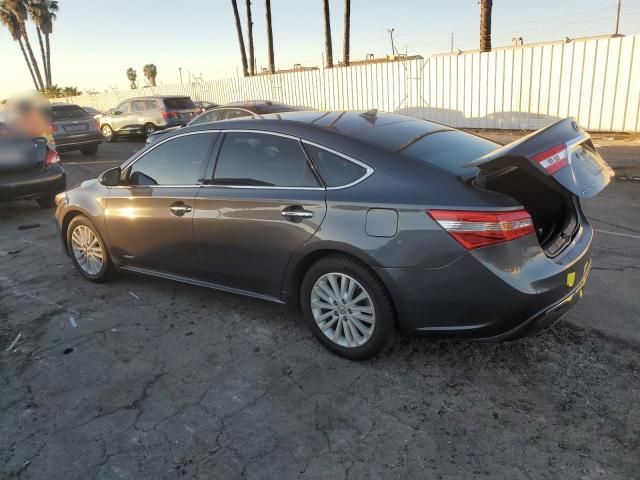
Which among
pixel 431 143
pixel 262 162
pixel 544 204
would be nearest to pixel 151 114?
pixel 262 162

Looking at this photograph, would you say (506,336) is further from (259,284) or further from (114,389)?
(114,389)

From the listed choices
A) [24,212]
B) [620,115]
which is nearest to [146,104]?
[24,212]

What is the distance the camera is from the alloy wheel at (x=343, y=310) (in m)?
3.12

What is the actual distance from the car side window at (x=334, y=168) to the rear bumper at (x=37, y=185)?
244 inches

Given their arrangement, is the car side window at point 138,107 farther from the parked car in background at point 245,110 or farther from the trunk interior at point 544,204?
the trunk interior at point 544,204

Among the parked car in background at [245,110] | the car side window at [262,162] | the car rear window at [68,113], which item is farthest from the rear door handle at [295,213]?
the car rear window at [68,113]

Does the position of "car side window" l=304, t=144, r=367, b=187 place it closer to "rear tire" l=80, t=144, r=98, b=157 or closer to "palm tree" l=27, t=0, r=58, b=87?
"rear tire" l=80, t=144, r=98, b=157

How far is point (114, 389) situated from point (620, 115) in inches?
526

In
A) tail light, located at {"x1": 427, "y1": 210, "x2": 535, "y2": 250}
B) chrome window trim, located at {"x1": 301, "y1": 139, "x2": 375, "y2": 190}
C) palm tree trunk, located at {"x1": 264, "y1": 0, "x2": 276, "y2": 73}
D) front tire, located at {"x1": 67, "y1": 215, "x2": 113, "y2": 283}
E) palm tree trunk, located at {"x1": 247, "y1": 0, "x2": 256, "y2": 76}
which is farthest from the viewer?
palm tree trunk, located at {"x1": 247, "y1": 0, "x2": 256, "y2": 76}

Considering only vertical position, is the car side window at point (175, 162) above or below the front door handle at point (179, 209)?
above

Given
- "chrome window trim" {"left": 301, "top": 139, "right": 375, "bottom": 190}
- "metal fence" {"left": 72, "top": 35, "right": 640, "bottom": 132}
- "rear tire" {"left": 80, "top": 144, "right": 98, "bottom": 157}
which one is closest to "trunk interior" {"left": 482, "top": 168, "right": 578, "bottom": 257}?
"chrome window trim" {"left": 301, "top": 139, "right": 375, "bottom": 190}

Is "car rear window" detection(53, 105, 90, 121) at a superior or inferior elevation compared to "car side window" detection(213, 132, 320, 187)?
superior

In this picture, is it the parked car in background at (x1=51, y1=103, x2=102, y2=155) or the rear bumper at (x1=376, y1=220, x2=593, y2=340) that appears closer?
the rear bumper at (x1=376, y1=220, x2=593, y2=340)

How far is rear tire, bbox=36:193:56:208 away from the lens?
8.46 meters
